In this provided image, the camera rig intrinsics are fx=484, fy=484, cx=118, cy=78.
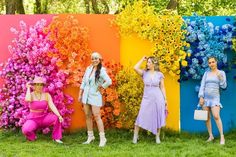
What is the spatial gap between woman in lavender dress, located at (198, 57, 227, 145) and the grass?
501mm

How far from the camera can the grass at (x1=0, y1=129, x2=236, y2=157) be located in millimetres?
7023

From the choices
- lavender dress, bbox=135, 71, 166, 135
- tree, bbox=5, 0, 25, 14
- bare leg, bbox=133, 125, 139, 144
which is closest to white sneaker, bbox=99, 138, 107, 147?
bare leg, bbox=133, 125, 139, 144

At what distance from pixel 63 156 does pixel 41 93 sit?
5.18 feet

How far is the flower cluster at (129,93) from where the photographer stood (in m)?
8.36

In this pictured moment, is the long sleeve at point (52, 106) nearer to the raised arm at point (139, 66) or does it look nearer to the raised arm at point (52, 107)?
the raised arm at point (52, 107)

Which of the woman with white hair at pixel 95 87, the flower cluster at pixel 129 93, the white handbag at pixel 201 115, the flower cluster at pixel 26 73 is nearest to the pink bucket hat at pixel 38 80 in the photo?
the flower cluster at pixel 26 73

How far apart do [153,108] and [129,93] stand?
629 millimetres

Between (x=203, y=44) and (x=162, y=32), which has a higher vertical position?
(x=162, y=32)

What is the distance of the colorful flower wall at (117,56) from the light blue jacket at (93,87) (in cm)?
65

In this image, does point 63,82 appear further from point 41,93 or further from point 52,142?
point 52,142

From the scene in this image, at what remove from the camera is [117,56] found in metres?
8.75

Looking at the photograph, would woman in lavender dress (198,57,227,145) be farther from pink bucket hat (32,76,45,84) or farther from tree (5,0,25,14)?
tree (5,0,25,14)

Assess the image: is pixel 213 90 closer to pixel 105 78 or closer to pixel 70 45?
pixel 105 78

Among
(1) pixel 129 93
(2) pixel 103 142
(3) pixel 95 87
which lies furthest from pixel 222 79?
(2) pixel 103 142
